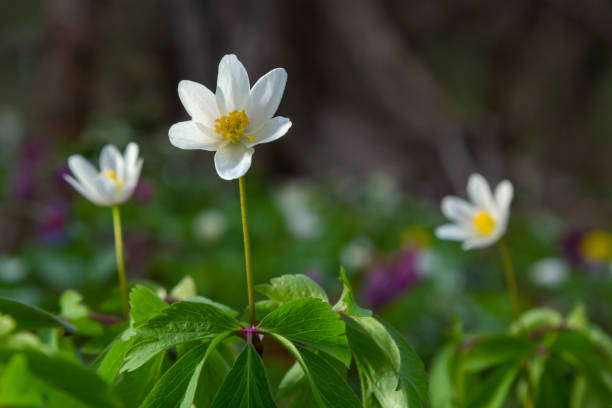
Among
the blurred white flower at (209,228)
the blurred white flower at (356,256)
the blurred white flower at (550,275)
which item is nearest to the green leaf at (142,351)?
the blurred white flower at (356,256)

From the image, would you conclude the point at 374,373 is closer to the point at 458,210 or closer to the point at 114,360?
the point at 114,360

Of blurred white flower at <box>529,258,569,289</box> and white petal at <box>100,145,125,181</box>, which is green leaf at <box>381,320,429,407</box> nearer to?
white petal at <box>100,145,125,181</box>

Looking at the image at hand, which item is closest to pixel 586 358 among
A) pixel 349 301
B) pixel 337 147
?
pixel 349 301

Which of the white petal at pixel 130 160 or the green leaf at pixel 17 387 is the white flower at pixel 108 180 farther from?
the green leaf at pixel 17 387

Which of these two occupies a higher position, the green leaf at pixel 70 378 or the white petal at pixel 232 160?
the white petal at pixel 232 160

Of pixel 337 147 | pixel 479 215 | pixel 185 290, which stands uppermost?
pixel 337 147

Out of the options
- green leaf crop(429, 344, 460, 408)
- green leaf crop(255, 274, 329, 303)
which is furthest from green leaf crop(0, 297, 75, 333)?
green leaf crop(429, 344, 460, 408)

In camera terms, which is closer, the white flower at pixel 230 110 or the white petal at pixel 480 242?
the white flower at pixel 230 110

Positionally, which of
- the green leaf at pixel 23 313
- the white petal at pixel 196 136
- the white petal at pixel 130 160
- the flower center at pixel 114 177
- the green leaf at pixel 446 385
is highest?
the white petal at pixel 196 136
